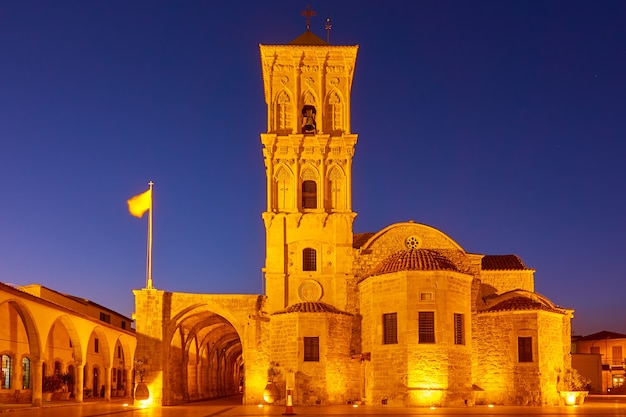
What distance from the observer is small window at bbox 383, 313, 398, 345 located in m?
36.1

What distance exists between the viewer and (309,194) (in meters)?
43.0

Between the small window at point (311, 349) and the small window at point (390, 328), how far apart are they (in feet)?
12.2

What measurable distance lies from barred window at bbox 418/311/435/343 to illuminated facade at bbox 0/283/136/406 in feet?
55.1

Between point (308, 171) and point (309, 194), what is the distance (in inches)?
50.5

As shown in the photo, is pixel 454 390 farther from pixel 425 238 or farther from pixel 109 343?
pixel 109 343

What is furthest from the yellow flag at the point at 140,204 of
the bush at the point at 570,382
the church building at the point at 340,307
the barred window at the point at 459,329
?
the bush at the point at 570,382

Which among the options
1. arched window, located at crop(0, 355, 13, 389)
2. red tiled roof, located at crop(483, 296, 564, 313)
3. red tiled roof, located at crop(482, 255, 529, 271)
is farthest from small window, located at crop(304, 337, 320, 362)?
arched window, located at crop(0, 355, 13, 389)

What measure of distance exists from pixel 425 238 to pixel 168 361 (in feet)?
49.8

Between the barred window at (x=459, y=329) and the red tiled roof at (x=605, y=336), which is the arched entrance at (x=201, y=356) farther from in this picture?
the red tiled roof at (x=605, y=336)

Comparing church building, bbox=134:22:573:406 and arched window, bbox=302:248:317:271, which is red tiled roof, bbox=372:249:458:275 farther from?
arched window, bbox=302:248:317:271

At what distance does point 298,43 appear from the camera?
44.6m

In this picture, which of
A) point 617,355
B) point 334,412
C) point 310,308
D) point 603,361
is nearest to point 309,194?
point 310,308

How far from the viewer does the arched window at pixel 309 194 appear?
4275 centimetres

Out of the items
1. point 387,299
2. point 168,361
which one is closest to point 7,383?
point 168,361
